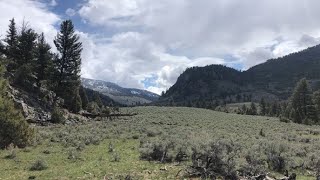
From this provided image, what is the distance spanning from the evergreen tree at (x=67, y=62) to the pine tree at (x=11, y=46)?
6524 millimetres

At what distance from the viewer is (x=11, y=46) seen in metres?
60.6

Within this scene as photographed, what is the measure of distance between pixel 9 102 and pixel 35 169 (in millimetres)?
7771

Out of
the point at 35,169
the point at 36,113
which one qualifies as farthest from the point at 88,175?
the point at 36,113

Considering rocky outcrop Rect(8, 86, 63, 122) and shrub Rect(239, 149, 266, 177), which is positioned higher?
rocky outcrop Rect(8, 86, 63, 122)

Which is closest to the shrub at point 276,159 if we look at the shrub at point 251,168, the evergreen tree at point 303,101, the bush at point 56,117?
the shrub at point 251,168

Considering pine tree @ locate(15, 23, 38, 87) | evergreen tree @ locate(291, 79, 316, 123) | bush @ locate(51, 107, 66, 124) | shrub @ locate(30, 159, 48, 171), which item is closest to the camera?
shrub @ locate(30, 159, 48, 171)

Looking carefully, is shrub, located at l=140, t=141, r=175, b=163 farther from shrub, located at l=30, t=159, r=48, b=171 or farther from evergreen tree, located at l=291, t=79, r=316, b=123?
evergreen tree, located at l=291, t=79, r=316, b=123

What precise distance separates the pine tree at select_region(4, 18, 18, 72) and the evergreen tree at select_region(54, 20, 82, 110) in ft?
21.4

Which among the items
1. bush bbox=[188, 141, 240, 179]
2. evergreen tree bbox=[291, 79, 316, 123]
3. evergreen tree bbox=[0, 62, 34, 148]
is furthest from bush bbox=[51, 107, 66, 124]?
evergreen tree bbox=[291, 79, 316, 123]

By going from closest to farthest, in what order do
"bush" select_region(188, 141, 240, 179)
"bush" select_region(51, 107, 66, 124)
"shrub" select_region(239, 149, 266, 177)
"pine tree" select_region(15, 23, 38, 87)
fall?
"shrub" select_region(239, 149, 266, 177), "bush" select_region(188, 141, 240, 179), "bush" select_region(51, 107, 66, 124), "pine tree" select_region(15, 23, 38, 87)

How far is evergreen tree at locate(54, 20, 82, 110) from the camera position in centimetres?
5984

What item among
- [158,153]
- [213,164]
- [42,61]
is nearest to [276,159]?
[213,164]

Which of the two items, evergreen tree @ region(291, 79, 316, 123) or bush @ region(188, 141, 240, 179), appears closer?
bush @ region(188, 141, 240, 179)

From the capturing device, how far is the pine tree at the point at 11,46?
2282 inches
